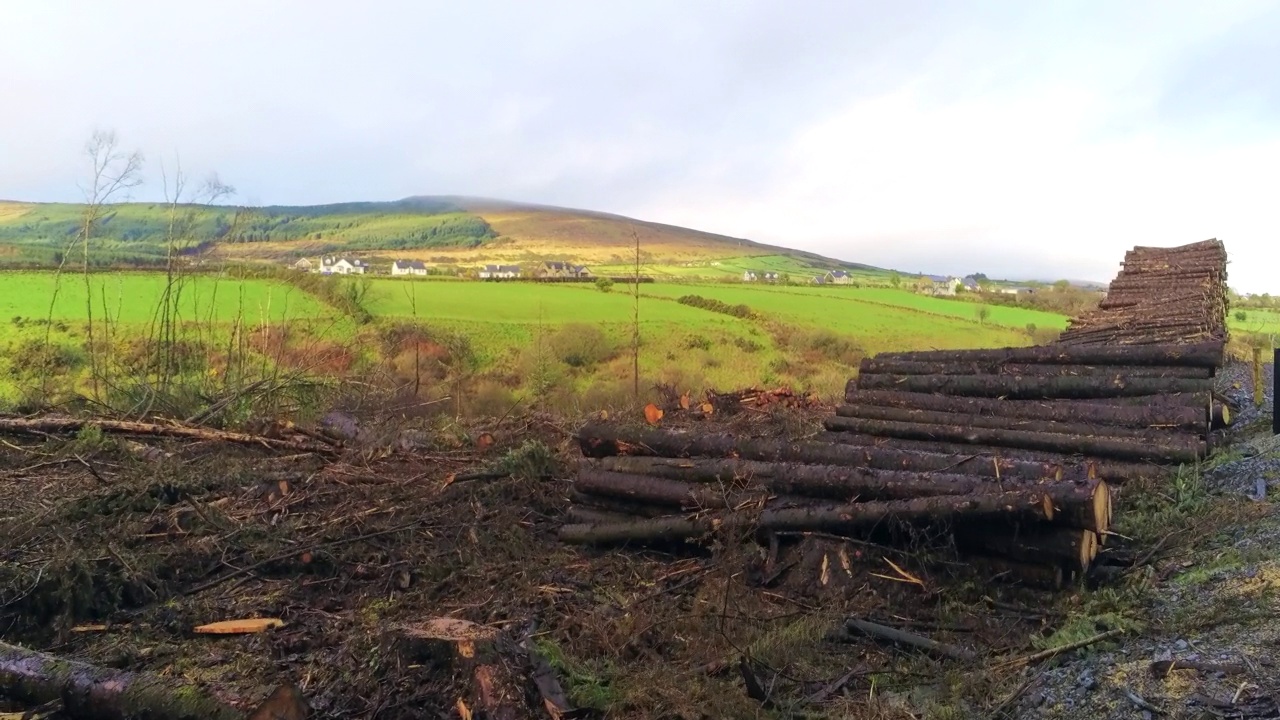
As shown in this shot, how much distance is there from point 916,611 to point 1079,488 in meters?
1.13

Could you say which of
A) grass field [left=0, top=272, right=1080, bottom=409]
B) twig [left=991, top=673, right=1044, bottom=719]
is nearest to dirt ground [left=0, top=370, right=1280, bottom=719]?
twig [left=991, top=673, right=1044, bottom=719]

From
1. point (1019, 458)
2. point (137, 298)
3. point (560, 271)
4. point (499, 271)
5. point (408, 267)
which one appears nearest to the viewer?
point (1019, 458)

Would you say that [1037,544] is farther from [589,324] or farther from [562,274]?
[562,274]

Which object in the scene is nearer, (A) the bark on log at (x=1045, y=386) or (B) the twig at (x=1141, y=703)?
(B) the twig at (x=1141, y=703)

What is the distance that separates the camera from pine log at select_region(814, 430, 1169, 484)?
5355 millimetres

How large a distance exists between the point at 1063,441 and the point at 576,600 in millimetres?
4836

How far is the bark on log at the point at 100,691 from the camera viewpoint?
9.87ft

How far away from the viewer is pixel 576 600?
4832mm

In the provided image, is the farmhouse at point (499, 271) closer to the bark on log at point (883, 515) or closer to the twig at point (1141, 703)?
the bark on log at point (883, 515)

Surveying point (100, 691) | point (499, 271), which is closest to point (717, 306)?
point (499, 271)

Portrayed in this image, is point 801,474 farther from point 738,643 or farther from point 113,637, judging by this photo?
point 113,637

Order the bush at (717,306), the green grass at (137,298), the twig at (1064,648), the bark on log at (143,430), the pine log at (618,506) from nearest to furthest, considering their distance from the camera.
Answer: the twig at (1064,648), the pine log at (618,506), the bark on log at (143,430), the green grass at (137,298), the bush at (717,306)

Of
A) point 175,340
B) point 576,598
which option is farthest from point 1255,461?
point 175,340

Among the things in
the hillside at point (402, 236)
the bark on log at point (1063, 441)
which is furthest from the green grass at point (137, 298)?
Answer: the bark on log at point (1063, 441)
